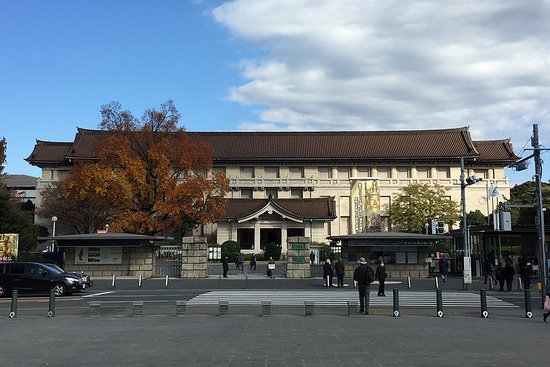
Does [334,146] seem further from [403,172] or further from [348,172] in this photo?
[403,172]

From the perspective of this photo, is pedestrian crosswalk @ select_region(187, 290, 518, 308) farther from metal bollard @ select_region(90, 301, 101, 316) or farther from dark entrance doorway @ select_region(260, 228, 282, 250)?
dark entrance doorway @ select_region(260, 228, 282, 250)

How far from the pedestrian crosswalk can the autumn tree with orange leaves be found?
2207 centimetres

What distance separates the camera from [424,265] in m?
32.8

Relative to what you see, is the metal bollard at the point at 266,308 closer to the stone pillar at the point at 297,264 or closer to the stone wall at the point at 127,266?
the stone pillar at the point at 297,264

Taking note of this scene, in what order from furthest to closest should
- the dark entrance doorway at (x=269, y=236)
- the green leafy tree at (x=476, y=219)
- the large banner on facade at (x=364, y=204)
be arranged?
the green leafy tree at (x=476, y=219) → the dark entrance doorway at (x=269, y=236) → the large banner on facade at (x=364, y=204)

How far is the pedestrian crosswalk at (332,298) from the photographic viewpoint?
20205 mm

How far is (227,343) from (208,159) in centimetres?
4005

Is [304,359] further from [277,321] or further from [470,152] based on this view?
[470,152]

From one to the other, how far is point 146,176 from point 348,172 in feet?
121

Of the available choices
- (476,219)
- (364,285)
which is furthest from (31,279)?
(476,219)

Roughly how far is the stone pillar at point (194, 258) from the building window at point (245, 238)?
101 feet

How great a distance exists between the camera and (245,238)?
66.0m

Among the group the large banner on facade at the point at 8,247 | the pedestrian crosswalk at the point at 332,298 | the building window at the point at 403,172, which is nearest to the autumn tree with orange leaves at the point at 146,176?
the large banner on facade at the point at 8,247

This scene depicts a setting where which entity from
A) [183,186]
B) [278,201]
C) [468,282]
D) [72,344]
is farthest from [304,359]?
[278,201]
